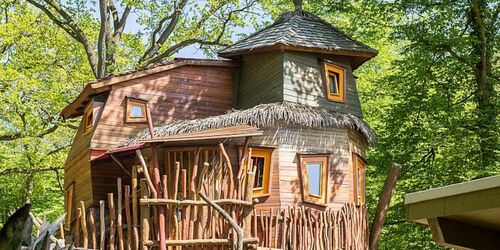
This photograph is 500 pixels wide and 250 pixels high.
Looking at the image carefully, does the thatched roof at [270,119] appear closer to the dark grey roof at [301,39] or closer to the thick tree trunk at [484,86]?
the dark grey roof at [301,39]

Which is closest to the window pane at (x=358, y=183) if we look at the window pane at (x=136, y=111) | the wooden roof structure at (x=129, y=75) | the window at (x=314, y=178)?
the window at (x=314, y=178)

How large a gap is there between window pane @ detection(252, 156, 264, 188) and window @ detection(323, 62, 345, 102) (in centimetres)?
279

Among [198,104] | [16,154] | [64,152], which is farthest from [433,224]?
[16,154]

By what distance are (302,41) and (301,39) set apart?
127 mm

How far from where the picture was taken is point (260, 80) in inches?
690

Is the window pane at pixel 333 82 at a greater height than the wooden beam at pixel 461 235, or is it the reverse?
the window pane at pixel 333 82

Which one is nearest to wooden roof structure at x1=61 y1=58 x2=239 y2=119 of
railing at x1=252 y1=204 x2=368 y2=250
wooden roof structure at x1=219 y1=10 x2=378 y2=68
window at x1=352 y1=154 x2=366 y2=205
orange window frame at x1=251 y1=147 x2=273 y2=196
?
wooden roof structure at x1=219 y1=10 x2=378 y2=68

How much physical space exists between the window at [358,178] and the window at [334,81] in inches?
63.2

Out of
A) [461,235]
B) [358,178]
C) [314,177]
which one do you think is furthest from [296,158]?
[461,235]

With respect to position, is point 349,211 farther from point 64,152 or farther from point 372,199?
point 64,152

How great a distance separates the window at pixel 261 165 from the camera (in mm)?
15555

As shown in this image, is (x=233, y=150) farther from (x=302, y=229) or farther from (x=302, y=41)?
(x=302, y=41)

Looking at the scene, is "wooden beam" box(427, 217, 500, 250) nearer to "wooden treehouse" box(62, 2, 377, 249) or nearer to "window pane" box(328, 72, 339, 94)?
"wooden treehouse" box(62, 2, 377, 249)

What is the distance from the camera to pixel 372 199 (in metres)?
22.9
